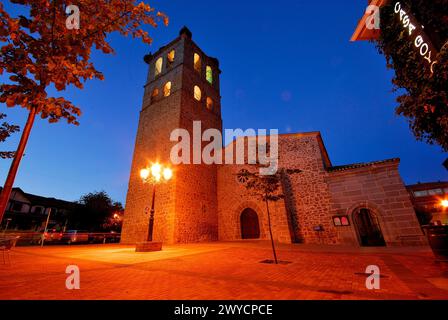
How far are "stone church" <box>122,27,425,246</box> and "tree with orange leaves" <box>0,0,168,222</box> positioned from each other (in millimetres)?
9943

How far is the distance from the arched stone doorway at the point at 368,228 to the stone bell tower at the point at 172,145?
911cm

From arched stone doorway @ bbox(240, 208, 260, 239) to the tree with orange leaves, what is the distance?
12583 millimetres

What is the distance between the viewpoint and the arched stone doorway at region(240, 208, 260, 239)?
13.2 meters

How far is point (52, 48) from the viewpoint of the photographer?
2.45 meters

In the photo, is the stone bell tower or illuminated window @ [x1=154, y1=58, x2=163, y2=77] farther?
illuminated window @ [x1=154, y1=58, x2=163, y2=77]

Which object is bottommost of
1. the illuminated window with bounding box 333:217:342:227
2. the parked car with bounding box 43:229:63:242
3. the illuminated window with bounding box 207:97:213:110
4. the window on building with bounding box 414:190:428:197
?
the parked car with bounding box 43:229:63:242

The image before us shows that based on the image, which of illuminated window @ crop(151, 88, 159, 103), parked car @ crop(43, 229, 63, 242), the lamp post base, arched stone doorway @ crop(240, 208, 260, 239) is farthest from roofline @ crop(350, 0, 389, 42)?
parked car @ crop(43, 229, 63, 242)

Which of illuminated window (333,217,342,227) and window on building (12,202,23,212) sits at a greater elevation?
window on building (12,202,23,212)

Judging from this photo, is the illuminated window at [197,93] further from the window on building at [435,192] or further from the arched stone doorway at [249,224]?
the window on building at [435,192]

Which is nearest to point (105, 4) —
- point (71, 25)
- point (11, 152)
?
point (71, 25)

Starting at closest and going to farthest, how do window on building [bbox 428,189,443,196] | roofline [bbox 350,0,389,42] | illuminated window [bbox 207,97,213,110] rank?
roofline [bbox 350,0,389,42]
illuminated window [bbox 207,97,213,110]
window on building [bbox 428,189,443,196]

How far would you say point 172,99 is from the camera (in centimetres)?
1516

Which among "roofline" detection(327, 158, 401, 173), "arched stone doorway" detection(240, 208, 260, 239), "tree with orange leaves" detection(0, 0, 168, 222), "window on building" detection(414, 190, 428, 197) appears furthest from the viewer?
"window on building" detection(414, 190, 428, 197)

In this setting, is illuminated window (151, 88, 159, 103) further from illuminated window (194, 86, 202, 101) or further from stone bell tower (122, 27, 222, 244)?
illuminated window (194, 86, 202, 101)
